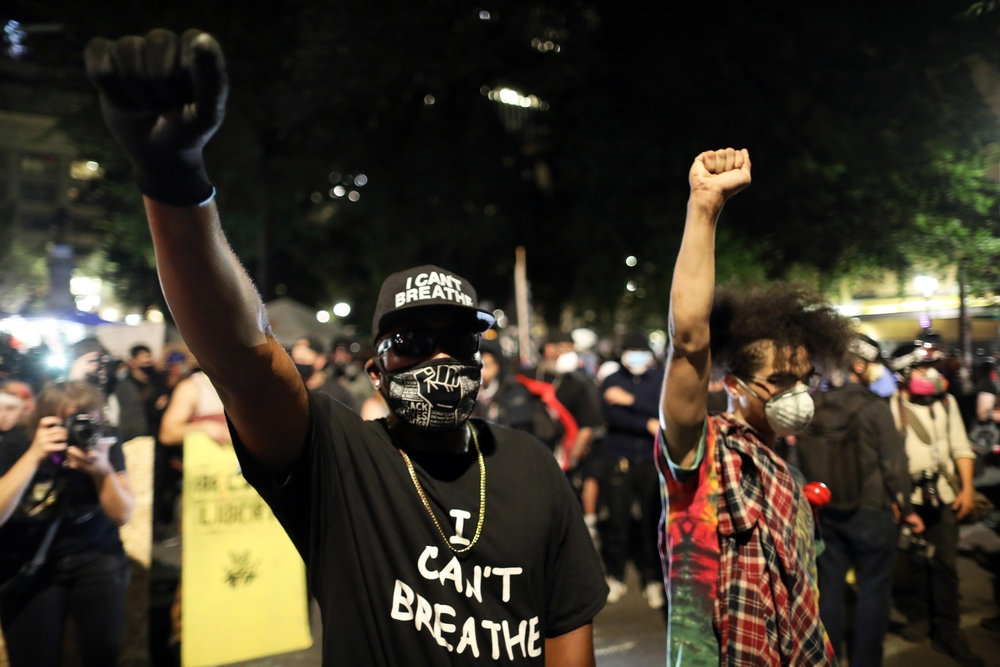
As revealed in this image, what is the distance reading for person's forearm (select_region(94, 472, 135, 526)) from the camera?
3.65 meters

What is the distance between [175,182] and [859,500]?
173 inches

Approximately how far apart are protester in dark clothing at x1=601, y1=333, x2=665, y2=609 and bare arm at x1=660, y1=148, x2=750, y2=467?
14.0 feet

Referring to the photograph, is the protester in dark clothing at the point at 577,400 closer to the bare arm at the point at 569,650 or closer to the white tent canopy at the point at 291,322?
the bare arm at the point at 569,650

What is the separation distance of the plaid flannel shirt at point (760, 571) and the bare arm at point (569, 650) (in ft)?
2.21

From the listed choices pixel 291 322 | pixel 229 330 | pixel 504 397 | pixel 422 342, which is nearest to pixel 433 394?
pixel 422 342

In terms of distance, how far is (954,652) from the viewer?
435 centimetres

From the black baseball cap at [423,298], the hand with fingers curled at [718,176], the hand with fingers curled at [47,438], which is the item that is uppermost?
the hand with fingers curled at [718,176]

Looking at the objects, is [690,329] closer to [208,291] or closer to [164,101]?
[208,291]

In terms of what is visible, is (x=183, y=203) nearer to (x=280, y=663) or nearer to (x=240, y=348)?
(x=240, y=348)

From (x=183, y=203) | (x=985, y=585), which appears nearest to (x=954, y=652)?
(x=985, y=585)

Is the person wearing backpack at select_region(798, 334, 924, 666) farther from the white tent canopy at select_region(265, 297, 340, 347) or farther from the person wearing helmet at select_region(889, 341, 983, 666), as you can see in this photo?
the white tent canopy at select_region(265, 297, 340, 347)

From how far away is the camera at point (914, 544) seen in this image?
Result: 467 centimetres

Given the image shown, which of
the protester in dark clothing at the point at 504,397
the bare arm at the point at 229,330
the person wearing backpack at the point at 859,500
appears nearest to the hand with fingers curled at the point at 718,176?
the bare arm at the point at 229,330

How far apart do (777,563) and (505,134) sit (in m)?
17.5
